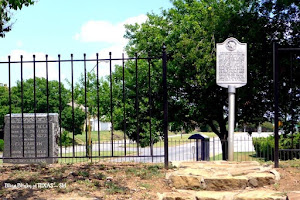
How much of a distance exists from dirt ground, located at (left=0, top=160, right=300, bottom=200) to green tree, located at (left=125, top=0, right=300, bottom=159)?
856 cm

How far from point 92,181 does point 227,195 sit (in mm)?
2654

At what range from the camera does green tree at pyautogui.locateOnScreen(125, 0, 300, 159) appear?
17.7 meters

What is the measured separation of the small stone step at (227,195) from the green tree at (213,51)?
33.1ft

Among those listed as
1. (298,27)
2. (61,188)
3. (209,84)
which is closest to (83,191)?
(61,188)

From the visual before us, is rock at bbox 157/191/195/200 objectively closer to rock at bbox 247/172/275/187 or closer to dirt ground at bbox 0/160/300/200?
dirt ground at bbox 0/160/300/200

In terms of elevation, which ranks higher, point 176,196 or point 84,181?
point 84,181

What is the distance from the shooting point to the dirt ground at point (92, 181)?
7.59m

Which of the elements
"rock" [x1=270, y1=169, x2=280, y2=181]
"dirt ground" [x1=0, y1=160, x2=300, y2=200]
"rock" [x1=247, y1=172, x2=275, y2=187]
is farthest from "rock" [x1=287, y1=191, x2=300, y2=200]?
"rock" [x1=270, y1=169, x2=280, y2=181]

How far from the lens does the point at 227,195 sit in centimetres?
778

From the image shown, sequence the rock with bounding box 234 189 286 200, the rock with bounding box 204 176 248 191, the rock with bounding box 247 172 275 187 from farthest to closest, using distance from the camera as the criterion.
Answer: the rock with bounding box 247 172 275 187 → the rock with bounding box 204 176 248 191 → the rock with bounding box 234 189 286 200

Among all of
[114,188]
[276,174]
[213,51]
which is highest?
[213,51]

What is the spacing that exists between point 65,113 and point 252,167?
1582 inches

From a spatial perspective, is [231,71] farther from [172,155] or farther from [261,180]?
[172,155]

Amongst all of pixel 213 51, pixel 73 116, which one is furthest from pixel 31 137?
pixel 213 51
